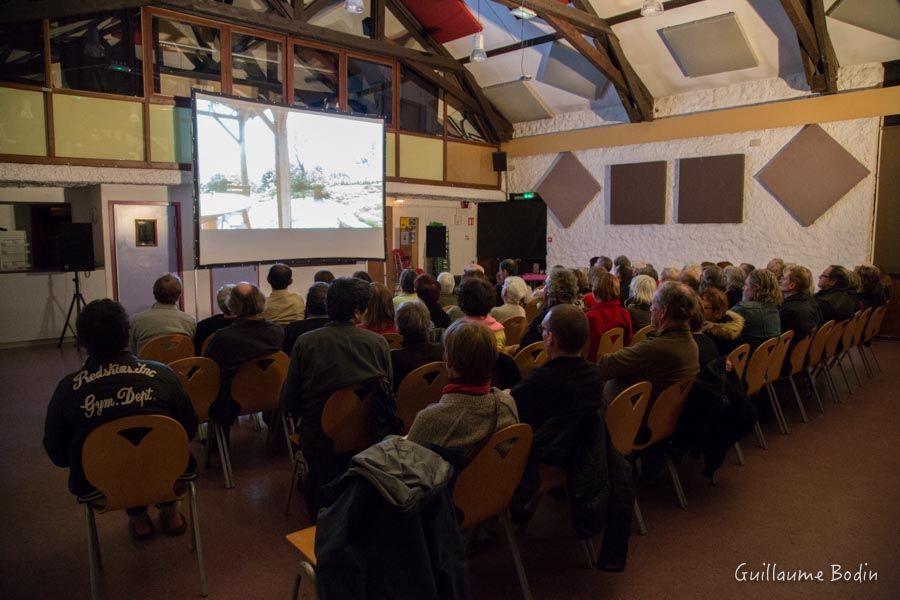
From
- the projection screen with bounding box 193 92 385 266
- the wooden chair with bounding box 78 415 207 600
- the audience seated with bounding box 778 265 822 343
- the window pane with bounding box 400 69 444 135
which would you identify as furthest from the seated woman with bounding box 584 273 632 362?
the window pane with bounding box 400 69 444 135

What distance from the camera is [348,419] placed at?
8.64ft

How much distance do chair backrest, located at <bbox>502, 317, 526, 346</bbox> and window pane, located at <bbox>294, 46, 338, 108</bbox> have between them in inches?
223

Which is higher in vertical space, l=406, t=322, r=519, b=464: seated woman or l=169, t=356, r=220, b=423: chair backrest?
l=406, t=322, r=519, b=464: seated woman

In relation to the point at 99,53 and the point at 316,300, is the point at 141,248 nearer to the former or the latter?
the point at 99,53

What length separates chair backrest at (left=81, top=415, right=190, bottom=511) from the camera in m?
2.09

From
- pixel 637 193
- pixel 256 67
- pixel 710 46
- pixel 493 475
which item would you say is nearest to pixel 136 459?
pixel 493 475

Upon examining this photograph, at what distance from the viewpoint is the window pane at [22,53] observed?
6.28 m

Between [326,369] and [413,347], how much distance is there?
54cm

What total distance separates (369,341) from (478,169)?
30.4ft

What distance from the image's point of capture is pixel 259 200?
7.66 metres

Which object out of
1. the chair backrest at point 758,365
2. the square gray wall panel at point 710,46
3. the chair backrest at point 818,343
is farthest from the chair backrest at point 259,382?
the square gray wall panel at point 710,46

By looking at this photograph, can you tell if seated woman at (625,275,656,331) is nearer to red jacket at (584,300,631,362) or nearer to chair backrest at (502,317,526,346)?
red jacket at (584,300,631,362)

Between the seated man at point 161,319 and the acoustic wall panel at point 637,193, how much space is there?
26.3 feet

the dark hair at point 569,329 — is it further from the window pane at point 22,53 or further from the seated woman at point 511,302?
the window pane at point 22,53
